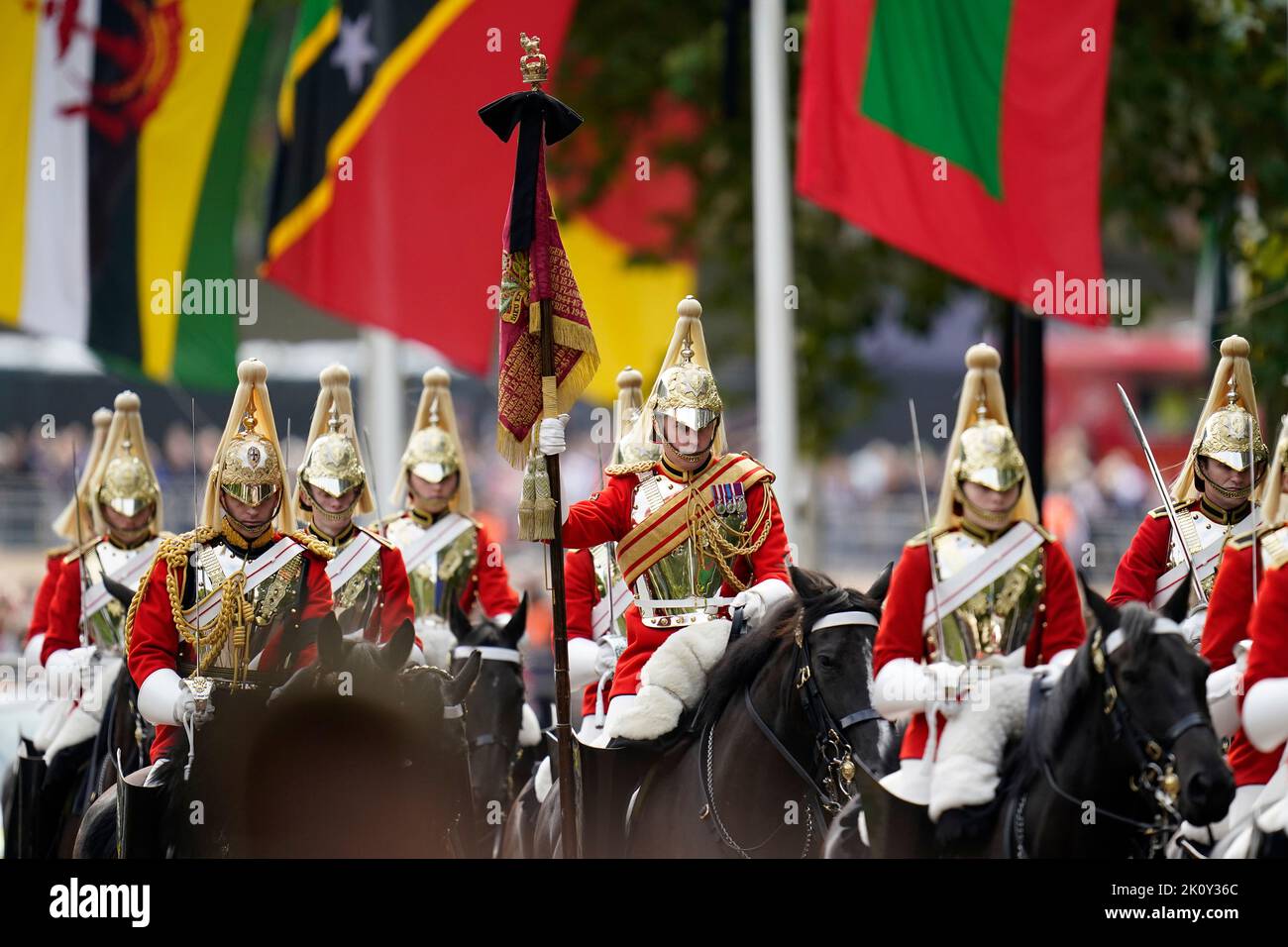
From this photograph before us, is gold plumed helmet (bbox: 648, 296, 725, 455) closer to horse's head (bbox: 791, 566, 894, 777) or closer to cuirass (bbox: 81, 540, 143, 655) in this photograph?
horse's head (bbox: 791, 566, 894, 777)

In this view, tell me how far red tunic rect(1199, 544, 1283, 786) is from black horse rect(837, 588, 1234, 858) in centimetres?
87

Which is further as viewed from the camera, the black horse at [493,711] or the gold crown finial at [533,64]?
the black horse at [493,711]

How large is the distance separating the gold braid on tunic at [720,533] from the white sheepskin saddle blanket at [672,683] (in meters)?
0.41

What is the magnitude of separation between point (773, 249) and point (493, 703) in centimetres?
647

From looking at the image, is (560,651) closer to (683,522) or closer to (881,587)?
(683,522)

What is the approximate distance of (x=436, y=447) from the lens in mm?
11258

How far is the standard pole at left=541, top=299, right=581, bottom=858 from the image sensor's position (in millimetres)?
8055

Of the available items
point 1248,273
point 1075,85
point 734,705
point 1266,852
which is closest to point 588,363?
point 734,705

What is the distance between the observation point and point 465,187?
50.3 feet

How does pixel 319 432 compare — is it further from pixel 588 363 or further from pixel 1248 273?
pixel 1248 273

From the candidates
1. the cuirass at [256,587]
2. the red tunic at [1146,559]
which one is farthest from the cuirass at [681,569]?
the red tunic at [1146,559]

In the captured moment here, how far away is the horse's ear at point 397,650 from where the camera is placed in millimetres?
8055

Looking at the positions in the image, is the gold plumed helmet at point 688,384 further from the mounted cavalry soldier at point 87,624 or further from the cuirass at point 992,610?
the mounted cavalry soldier at point 87,624

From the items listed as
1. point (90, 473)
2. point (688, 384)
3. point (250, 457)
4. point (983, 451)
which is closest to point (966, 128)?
point (688, 384)
